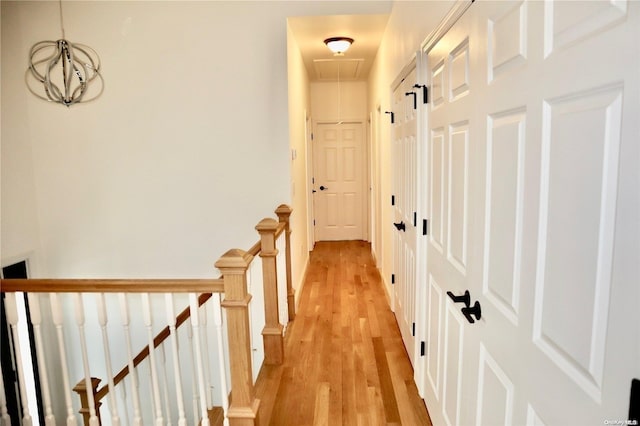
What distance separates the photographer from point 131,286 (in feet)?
6.15

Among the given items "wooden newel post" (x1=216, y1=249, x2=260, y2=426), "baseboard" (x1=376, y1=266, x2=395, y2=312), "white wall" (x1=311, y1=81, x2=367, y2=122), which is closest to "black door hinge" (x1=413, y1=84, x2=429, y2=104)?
"wooden newel post" (x1=216, y1=249, x2=260, y2=426)

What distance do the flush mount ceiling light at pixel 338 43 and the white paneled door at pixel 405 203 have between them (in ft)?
3.69

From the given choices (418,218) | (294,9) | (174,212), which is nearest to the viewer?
(418,218)

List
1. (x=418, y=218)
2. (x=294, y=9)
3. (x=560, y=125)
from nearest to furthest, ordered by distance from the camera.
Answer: (x=560, y=125) < (x=418, y=218) < (x=294, y=9)

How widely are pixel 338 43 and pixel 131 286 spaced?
337cm

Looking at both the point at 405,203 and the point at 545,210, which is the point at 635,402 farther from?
the point at 405,203

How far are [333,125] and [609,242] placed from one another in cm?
623

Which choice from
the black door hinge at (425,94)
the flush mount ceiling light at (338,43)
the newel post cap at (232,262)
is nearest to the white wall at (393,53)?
the black door hinge at (425,94)

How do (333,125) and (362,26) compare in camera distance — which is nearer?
(362,26)

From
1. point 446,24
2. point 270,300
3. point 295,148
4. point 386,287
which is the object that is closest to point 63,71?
point 295,148

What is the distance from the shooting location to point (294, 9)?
380cm

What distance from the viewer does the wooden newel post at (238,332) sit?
1.84 meters

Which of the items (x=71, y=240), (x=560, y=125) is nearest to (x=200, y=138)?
(x=71, y=240)

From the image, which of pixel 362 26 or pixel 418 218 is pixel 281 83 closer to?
pixel 362 26
